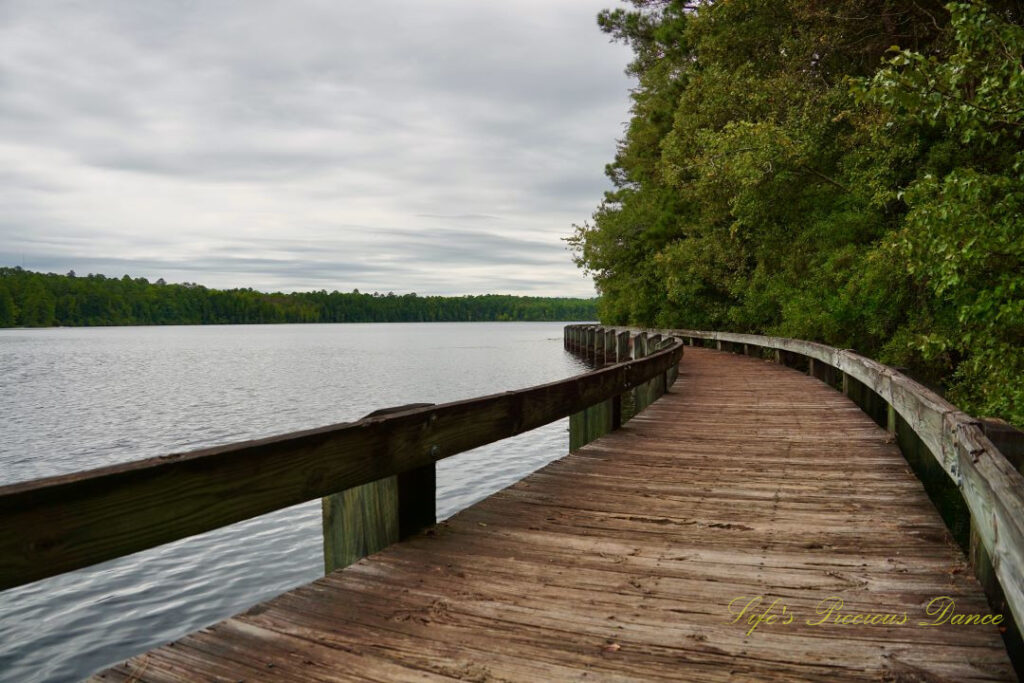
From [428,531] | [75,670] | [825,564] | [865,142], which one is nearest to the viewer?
[825,564]

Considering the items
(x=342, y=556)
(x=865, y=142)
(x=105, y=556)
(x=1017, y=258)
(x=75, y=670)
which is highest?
(x=865, y=142)

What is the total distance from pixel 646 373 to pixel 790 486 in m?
3.81

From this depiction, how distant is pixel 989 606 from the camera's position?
2.82 metres

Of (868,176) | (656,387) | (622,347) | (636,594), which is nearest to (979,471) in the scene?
(636,594)

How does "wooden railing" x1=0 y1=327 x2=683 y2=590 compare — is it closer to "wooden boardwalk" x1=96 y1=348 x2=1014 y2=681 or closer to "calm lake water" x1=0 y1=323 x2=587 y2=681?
"wooden boardwalk" x1=96 y1=348 x2=1014 y2=681

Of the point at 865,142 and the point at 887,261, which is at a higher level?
the point at 865,142

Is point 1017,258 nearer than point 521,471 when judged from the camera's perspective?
Yes

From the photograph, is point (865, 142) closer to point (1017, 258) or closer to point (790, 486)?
point (1017, 258)

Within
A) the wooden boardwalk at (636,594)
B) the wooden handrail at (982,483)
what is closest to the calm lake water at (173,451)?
the wooden boardwalk at (636,594)

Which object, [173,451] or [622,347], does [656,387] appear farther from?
[622,347]

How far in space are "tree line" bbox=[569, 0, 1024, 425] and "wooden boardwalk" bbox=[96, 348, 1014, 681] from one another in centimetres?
529

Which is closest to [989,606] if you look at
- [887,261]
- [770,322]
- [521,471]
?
[521,471]

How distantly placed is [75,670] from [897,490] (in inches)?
287

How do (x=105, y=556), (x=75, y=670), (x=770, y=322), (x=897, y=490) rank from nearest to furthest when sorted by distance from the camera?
(x=105, y=556) → (x=897, y=490) → (x=75, y=670) → (x=770, y=322)
